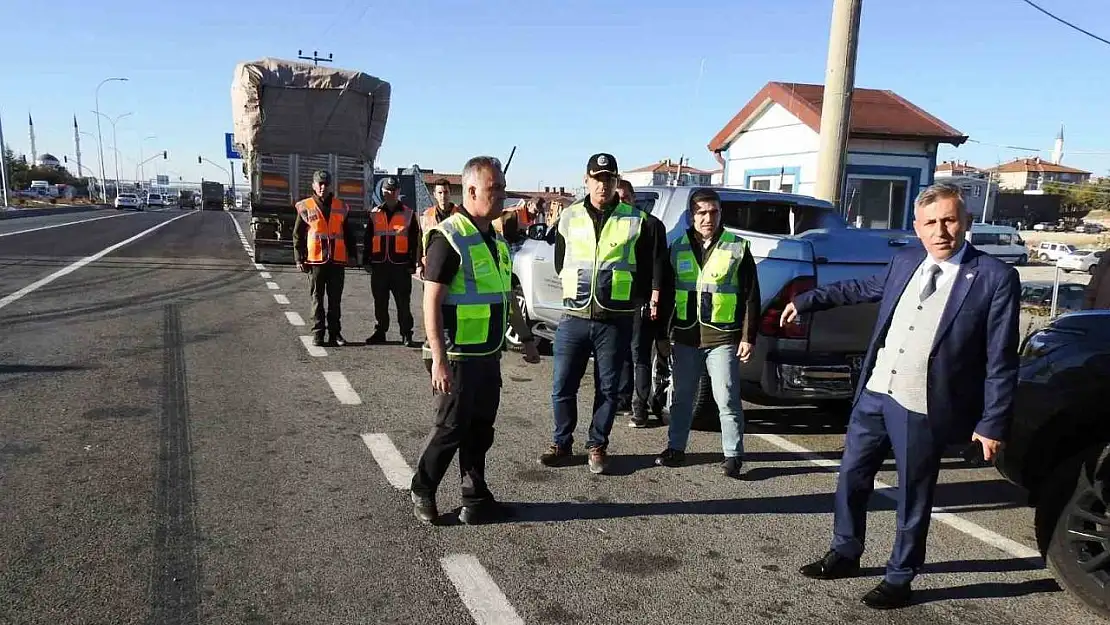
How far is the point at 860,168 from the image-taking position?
615 inches

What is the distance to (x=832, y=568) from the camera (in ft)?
10.8

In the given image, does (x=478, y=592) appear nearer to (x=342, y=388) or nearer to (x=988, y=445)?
(x=988, y=445)

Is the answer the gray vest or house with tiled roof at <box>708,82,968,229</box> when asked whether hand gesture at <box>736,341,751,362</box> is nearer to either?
the gray vest

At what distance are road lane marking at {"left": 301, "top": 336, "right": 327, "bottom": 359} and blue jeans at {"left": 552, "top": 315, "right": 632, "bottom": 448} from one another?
3.67 meters

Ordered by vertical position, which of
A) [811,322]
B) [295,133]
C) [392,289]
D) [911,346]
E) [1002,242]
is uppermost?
[295,133]

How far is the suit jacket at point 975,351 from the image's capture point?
275cm

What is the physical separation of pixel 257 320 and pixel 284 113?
712 centimetres

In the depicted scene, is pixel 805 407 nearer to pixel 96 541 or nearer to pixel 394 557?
pixel 394 557

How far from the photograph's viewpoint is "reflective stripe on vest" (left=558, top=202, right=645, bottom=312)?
14.3ft

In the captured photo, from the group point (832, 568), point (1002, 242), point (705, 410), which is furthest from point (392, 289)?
point (1002, 242)

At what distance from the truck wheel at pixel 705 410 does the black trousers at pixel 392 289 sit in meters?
3.80

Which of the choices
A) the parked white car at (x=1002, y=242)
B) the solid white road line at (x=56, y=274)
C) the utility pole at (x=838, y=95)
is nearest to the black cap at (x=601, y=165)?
the utility pole at (x=838, y=95)

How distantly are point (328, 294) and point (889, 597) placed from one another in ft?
20.8

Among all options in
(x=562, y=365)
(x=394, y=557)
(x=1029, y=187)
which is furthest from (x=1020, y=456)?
(x=1029, y=187)
